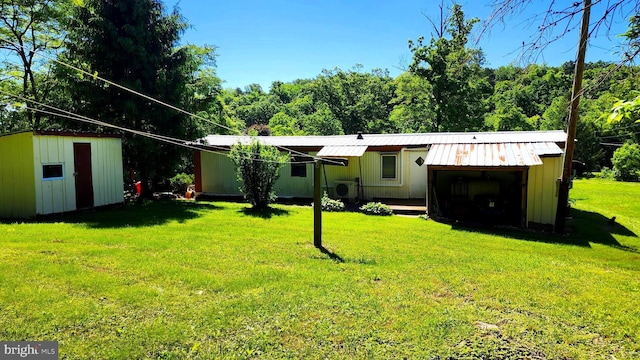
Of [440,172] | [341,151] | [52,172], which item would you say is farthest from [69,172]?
[440,172]

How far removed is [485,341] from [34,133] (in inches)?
460

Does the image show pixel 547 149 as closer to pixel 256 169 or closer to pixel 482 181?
pixel 482 181

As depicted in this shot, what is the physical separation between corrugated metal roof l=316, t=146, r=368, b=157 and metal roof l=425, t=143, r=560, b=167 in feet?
9.10

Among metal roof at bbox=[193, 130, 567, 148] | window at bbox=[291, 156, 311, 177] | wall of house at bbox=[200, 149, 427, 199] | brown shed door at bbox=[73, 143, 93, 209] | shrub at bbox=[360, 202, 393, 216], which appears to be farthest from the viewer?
window at bbox=[291, 156, 311, 177]

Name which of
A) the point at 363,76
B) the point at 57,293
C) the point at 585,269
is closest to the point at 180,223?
the point at 57,293

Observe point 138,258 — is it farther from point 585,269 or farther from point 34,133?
point 585,269

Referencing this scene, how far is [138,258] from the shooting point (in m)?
6.26

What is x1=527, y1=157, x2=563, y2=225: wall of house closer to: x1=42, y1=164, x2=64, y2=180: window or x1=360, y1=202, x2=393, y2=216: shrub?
x1=360, y1=202, x2=393, y2=216: shrub

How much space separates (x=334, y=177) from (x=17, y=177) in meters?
10.6

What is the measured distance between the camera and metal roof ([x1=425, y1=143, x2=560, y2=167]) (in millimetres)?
10848

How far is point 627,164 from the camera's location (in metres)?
28.7

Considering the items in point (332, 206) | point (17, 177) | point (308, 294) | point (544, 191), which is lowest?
point (308, 294)

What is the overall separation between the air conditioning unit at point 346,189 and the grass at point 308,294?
5.97m

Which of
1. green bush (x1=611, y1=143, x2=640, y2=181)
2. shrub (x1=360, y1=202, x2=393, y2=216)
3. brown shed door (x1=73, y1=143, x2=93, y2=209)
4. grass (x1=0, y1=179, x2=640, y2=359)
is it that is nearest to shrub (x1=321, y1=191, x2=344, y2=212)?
shrub (x1=360, y1=202, x2=393, y2=216)
